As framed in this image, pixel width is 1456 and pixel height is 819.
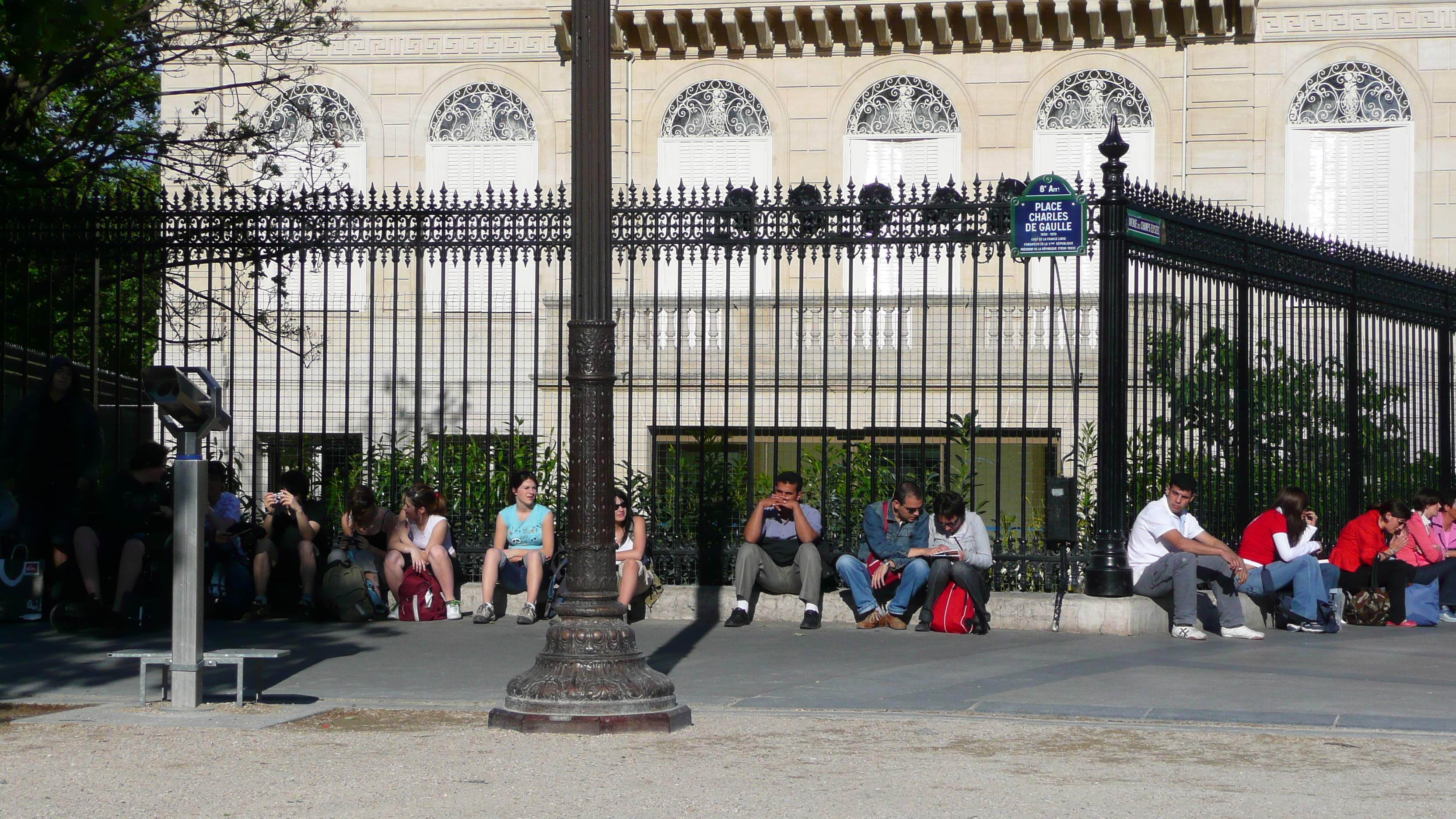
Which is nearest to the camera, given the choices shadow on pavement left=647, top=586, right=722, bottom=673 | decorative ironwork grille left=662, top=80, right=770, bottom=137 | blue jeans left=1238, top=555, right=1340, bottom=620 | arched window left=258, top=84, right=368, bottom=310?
shadow on pavement left=647, top=586, right=722, bottom=673

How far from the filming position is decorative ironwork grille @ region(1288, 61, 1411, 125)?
21.5 metres

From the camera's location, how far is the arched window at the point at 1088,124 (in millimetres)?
21953

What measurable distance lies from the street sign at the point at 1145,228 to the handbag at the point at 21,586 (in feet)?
25.8

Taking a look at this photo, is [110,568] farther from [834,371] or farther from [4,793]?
[834,371]

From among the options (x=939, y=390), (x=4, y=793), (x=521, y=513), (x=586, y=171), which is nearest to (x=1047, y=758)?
(x=586, y=171)

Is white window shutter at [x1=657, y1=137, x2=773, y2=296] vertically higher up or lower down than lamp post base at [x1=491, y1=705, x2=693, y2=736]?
higher up

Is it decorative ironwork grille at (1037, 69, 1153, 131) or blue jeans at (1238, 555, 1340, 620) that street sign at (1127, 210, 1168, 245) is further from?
decorative ironwork grille at (1037, 69, 1153, 131)

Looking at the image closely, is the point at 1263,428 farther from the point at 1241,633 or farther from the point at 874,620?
the point at 874,620

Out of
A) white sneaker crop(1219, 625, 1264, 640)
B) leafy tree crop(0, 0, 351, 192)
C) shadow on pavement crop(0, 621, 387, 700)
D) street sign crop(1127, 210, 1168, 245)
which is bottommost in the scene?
white sneaker crop(1219, 625, 1264, 640)

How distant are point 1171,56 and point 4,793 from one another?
725 inches

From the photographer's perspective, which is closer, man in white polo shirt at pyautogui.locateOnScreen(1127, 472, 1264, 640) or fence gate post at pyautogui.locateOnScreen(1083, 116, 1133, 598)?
man in white polo shirt at pyautogui.locateOnScreen(1127, 472, 1264, 640)

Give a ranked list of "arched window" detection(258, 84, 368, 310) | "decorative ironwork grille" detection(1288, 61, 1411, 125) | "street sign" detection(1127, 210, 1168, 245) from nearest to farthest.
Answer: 1. "street sign" detection(1127, 210, 1168, 245)
2. "arched window" detection(258, 84, 368, 310)
3. "decorative ironwork grille" detection(1288, 61, 1411, 125)

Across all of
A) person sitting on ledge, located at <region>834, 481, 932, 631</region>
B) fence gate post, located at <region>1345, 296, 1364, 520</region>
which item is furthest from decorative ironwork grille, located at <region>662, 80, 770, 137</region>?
person sitting on ledge, located at <region>834, 481, 932, 631</region>

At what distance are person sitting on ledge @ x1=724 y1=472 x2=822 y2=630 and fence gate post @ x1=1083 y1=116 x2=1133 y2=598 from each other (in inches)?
74.5
